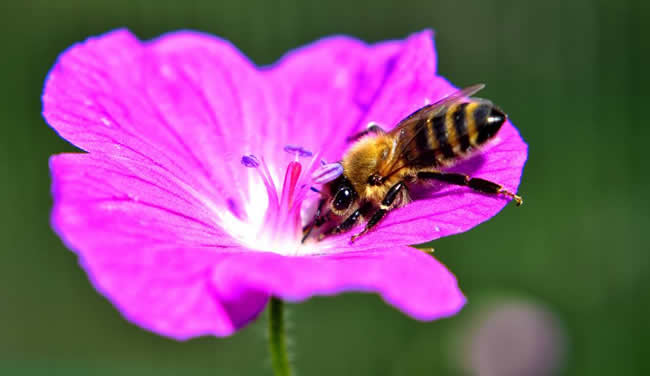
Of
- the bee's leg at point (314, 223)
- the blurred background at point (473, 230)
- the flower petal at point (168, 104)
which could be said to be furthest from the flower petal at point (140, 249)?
the blurred background at point (473, 230)

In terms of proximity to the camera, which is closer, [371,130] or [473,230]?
[371,130]

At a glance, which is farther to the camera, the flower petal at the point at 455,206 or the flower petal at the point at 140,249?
the flower petal at the point at 455,206

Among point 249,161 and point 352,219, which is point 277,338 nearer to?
point 352,219

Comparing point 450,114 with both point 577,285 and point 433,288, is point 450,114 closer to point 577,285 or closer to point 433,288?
point 433,288

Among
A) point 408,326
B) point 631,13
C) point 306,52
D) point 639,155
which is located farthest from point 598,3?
point 306,52

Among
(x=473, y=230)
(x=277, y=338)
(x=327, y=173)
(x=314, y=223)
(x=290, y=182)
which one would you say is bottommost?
(x=473, y=230)

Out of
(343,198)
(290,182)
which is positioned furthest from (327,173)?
(290,182)

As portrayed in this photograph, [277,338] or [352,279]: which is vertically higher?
[352,279]

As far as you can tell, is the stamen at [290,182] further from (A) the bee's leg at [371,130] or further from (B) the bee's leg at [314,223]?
(A) the bee's leg at [371,130]
